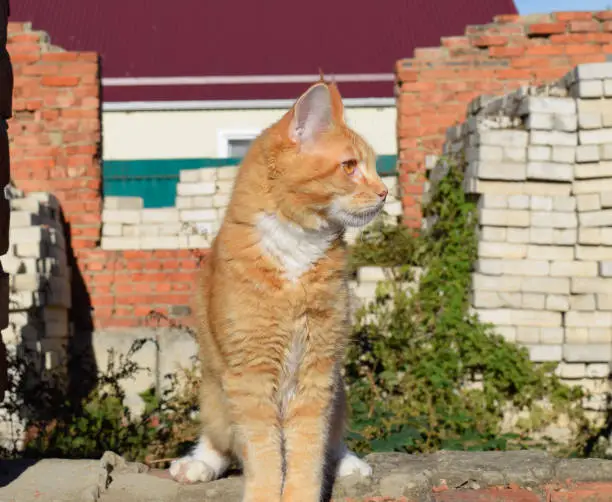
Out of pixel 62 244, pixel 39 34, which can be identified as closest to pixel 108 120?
pixel 39 34

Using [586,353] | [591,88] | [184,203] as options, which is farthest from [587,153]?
[184,203]

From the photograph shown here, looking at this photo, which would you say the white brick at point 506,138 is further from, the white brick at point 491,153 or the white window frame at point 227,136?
the white window frame at point 227,136

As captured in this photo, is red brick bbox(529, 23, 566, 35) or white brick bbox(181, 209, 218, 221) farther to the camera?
red brick bbox(529, 23, 566, 35)

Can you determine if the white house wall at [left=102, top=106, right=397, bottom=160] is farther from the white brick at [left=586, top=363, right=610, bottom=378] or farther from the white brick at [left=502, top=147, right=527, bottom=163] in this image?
the white brick at [left=586, top=363, right=610, bottom=378]

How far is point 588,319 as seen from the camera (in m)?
6.51

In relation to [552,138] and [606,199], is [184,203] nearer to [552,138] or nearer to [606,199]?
[552,138]

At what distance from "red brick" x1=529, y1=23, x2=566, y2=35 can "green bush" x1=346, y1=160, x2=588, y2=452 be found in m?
2.06

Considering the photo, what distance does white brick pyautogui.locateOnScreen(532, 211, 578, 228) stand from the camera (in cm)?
652

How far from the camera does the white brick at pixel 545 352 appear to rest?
21.1 feet

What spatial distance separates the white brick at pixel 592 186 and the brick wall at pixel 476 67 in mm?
1582

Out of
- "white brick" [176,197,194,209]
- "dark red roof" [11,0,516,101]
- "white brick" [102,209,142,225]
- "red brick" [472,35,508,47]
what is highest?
"dark red roof" [11,0,516,101]

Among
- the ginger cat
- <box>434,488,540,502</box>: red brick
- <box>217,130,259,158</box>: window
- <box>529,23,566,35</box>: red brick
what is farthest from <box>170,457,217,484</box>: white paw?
<box>217,130,259,158</box>: window

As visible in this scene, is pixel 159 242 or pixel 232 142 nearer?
pixel 159 242

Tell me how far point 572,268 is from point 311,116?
4221 mm
